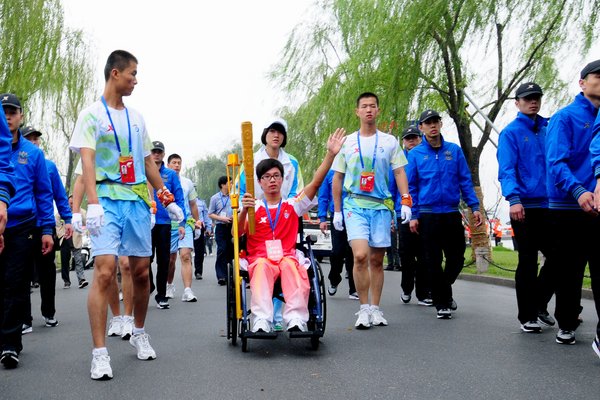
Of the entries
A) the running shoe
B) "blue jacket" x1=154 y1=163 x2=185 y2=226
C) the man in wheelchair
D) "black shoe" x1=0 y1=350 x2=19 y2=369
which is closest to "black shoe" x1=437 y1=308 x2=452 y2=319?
the running shoe

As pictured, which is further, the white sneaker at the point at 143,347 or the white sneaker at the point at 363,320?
the white sneaker at the point at 363,320

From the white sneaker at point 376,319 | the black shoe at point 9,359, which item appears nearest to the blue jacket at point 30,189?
the black shoe at point 9,359

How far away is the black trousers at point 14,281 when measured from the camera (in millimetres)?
6047

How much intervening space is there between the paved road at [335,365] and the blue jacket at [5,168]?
1.36 metres

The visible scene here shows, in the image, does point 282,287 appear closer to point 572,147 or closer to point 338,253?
point 572,147

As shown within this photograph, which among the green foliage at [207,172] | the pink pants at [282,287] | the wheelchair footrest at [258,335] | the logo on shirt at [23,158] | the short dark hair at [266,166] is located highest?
the green foliage at [207,172]

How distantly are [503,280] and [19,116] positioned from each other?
941 centimetres

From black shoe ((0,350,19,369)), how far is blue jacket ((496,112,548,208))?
4.31 m

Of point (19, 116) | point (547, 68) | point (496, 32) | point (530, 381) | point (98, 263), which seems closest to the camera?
point (530, 381)

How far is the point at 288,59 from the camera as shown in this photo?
32125 mm

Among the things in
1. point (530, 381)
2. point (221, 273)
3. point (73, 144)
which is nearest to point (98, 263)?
point (73, 144)

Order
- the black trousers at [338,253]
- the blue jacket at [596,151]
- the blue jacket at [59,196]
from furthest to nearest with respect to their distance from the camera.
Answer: the black trousers at [338,253], the blue jacket at [59,196], the blue jacket at [596,151]

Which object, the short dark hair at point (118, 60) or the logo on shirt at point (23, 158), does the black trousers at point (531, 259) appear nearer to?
the short dark hair at point (118, 60)

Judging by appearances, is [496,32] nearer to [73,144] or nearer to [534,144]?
[534,144]
